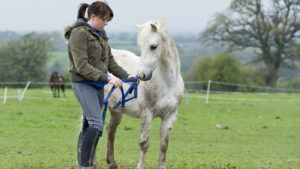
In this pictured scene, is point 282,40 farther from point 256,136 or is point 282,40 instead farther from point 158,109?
point 158,109

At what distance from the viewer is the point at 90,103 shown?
19.7 ft

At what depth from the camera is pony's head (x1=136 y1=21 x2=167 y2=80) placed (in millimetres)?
6910

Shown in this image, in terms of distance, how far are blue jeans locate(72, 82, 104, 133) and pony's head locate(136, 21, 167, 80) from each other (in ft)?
3.10

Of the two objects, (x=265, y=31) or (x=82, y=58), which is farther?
(x=265, y=31)

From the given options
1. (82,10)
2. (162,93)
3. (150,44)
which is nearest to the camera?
(82,10)

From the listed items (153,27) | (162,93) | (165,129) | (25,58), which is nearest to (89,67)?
(153,27)

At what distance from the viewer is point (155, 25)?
703 centimetres

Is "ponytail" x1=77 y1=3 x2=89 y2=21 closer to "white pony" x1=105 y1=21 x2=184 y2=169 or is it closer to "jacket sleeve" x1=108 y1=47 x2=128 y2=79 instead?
"jacket sleeve" x1=108 y1=47 x2=128 y2=79

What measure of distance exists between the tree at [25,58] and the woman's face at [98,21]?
5581cm

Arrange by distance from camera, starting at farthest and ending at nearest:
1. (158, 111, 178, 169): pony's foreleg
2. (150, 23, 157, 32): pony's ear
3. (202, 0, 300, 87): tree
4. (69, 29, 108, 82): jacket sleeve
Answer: (202, 0, 300, 87): tree, (158, 111, 178, 169): pony's foreleg, (150, 23, 157, 32): pony's ear, (69, 29, 108, 82): jacket sleeve

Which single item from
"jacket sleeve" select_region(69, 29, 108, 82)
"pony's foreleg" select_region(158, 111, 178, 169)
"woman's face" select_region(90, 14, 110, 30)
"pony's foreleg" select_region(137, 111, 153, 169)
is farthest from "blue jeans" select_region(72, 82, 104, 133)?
"pony's foreleg" select_region(158, 111, 178, 169)

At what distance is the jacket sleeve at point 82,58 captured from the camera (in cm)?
588

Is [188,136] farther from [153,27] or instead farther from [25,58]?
[25,58]

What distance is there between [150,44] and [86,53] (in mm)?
1229
